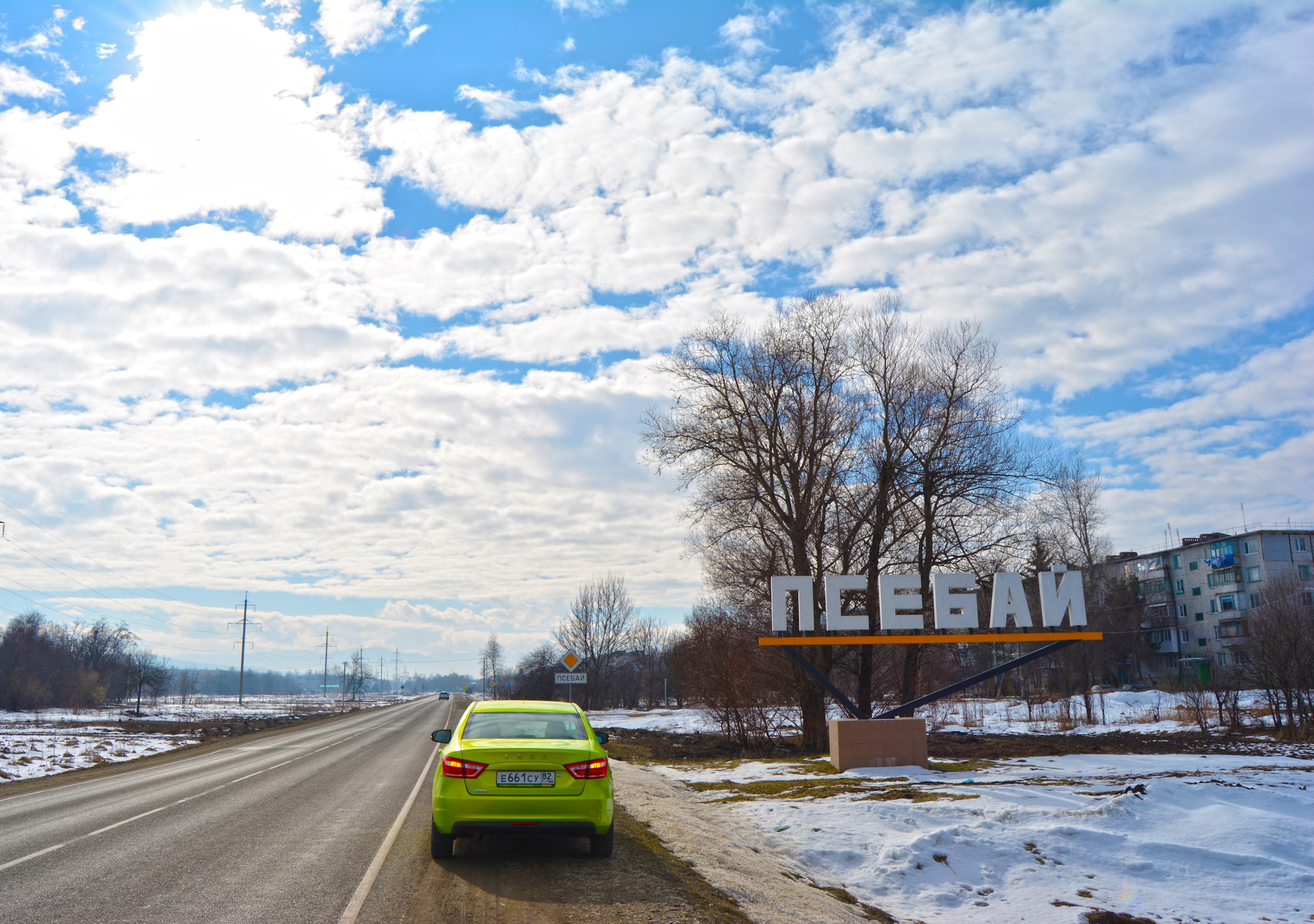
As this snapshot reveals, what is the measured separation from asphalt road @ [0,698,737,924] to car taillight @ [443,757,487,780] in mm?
858

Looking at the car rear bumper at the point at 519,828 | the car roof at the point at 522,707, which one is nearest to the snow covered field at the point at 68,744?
the car roof at the point at 522,707

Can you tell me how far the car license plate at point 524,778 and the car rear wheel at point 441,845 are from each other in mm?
945

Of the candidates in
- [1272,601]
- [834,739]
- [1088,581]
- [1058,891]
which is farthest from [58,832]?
[1088,581]

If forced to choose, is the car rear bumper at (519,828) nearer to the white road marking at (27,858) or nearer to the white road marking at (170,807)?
the white road marking at (170,807)

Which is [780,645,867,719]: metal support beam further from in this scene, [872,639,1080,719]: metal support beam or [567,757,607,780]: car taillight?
[567,757,607,780]: car taillight

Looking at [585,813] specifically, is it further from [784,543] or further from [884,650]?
[884,650]

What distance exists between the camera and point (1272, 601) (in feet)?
91.1

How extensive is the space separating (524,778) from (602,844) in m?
1.17

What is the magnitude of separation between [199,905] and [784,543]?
1997 cm

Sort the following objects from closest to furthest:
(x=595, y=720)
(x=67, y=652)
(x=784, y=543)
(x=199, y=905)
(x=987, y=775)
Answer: (x=199, y=905)
(x=987, y=775)
(x=784, y=543)
(x=595, y=720)
(x=67, y=652)

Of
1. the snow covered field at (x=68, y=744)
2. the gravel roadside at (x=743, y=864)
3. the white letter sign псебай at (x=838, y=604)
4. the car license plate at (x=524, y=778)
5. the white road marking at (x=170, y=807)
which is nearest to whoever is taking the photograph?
the gravel roadside at (x=743, y=864)

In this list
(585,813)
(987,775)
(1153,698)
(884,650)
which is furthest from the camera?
(1153,698)

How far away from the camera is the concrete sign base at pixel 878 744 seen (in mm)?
17203

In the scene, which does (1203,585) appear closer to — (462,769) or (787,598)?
(787,598)
